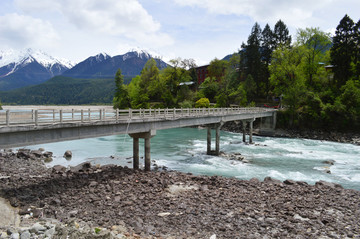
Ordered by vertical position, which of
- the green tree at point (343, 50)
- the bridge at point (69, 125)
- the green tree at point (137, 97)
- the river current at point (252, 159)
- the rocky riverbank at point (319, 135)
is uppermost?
the green tree at point (343, 50)

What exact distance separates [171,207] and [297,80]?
2025 inches

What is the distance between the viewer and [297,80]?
55.4m

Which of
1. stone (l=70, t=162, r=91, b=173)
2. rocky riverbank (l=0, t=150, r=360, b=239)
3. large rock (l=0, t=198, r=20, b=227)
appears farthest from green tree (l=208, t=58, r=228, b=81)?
large rock (l=0, t=198, r=20, b=227)

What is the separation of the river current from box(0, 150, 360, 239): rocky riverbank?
516 centimetres

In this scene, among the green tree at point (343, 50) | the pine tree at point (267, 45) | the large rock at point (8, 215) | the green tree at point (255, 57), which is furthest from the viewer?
the pine tree at point (267, 45)

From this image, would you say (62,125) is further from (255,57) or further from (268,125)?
(255,57)

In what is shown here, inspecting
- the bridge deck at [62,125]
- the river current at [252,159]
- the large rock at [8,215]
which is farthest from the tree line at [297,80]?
the large rock at [8,215]

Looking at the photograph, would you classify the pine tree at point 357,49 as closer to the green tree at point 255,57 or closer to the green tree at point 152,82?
the green tree at point 255,57

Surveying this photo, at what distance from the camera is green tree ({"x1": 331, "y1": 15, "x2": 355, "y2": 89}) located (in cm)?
5422

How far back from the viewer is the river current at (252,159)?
946 inches

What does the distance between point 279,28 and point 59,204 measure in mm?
84797

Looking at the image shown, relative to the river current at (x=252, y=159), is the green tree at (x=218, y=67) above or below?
above

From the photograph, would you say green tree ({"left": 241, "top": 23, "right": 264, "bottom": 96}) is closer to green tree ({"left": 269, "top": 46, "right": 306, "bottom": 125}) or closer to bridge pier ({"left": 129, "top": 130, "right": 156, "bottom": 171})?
green tree ({"left": 269, "top": 46, "right": 306, "bottom": 125})

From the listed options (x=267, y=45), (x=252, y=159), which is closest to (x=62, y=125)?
(x=252, y=159)
